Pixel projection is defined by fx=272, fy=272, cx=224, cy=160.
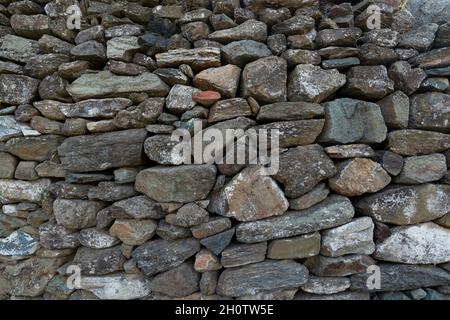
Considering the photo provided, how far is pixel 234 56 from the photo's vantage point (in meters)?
2.36

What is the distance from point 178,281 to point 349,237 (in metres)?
1.50

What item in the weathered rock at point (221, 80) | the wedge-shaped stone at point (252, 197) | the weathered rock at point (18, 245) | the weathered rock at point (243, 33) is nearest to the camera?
the wedge-shaped stone at point (252, 197)

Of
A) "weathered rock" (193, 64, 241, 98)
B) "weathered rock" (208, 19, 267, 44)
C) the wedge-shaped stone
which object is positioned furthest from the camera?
"weathered rock" (208, 19, 267, 44)

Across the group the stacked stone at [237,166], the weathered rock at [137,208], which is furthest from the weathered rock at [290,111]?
the weathered rock at [137,208]

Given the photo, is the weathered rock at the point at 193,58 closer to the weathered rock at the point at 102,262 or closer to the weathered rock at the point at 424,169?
the weathered rock at the point at 102,262

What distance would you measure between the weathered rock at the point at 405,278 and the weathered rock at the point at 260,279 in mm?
508

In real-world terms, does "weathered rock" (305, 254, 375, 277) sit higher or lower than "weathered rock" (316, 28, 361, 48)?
lower

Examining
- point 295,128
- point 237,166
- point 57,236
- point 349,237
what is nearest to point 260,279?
point 349,237

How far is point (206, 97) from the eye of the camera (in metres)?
2.31

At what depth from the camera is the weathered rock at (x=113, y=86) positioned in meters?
2.39

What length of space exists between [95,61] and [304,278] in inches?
107

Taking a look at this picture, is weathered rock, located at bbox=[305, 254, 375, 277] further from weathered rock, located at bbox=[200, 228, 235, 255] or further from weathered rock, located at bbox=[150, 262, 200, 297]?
weathered rock, located at bbox=[150, 262, 200, 297]

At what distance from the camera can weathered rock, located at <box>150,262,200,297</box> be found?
7.64 ft

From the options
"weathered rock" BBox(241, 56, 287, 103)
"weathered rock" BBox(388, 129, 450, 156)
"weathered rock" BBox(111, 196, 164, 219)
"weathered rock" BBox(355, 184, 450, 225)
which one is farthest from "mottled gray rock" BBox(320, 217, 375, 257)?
"weathered rock" BBox(111, 196, 164, 219)
